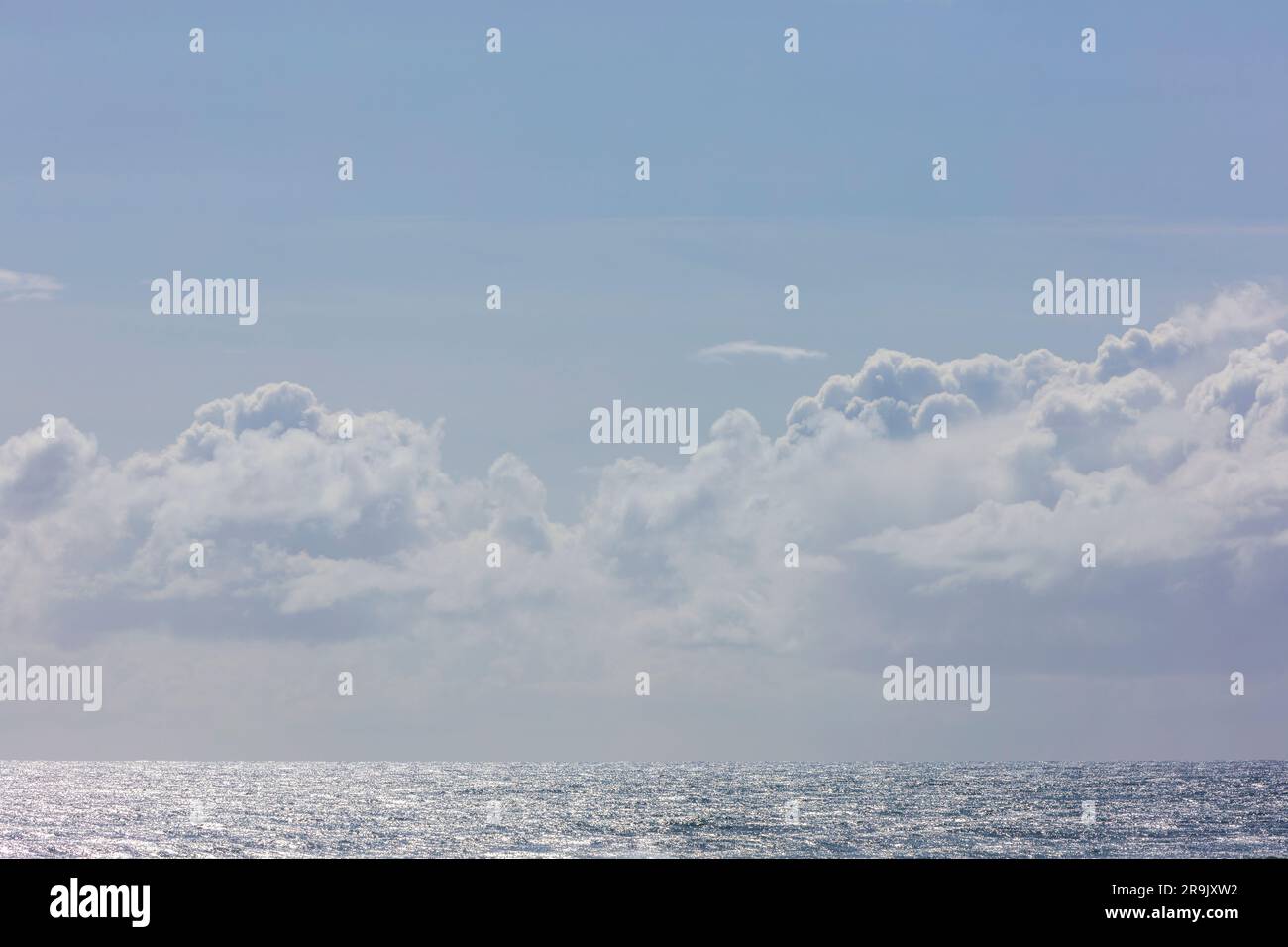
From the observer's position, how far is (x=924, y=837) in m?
112

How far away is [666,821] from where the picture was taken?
128 m

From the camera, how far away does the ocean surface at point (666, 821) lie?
343ft

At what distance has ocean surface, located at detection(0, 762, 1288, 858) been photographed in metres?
105

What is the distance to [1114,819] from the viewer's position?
133500 mm
